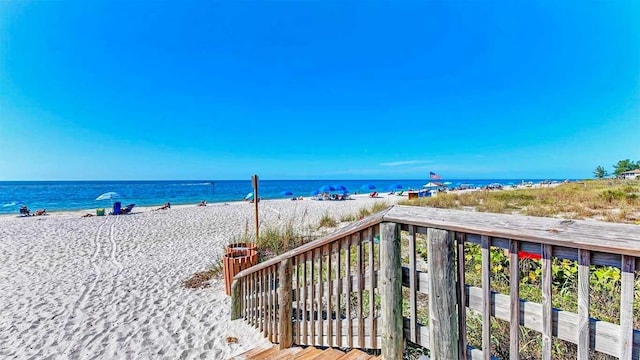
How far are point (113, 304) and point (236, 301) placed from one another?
218 cm

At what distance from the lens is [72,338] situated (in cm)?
355

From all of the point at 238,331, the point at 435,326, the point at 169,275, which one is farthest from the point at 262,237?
the point at 435,326

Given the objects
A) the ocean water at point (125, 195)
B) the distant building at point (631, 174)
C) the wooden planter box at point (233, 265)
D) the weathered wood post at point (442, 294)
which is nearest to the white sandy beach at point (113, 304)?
the wooden planter box at point (233, 265)

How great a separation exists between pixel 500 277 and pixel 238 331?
3.67 meters

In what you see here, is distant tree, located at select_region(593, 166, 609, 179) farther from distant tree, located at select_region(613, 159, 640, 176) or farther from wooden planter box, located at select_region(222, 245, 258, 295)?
wooden planter box, located at select_region(222, 245, 258, 295)

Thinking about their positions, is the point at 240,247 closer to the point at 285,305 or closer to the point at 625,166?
the point at 285,305

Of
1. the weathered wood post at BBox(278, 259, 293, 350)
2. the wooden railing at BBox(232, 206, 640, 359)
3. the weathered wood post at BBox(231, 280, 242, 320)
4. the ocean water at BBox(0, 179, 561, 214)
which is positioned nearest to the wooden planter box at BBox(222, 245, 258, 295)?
the weathered wood post at BBox(231, 280, 242, 320)

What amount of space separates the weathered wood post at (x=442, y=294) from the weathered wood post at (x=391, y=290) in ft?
0.75

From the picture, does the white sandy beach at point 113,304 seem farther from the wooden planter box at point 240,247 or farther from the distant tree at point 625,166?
the distant tree at point 625,166

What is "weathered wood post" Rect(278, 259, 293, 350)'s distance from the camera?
2.74m

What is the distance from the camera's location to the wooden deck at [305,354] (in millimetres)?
2171

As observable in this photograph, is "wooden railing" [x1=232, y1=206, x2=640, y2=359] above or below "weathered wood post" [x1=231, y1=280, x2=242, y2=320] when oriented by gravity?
above

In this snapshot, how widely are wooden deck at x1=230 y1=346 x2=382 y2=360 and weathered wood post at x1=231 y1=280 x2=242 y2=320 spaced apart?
44.3 inches

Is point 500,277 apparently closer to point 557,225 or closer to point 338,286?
point 338,286
